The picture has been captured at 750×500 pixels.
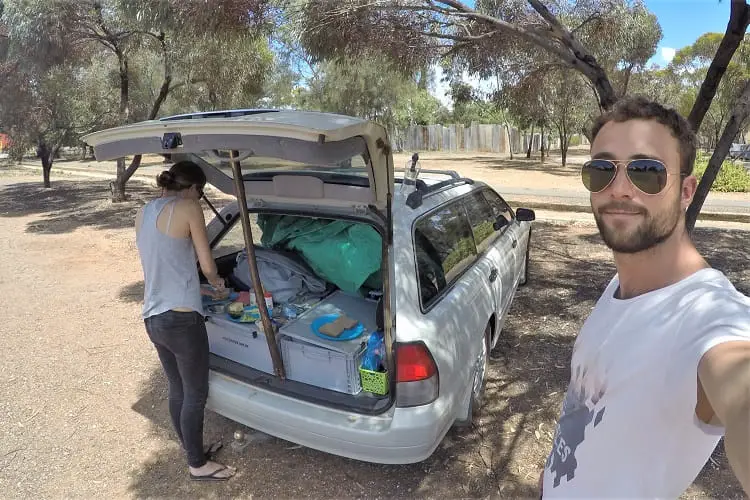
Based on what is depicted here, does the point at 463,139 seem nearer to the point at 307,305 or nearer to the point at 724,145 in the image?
the point at 724,145

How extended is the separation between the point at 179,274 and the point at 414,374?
1.32 metres

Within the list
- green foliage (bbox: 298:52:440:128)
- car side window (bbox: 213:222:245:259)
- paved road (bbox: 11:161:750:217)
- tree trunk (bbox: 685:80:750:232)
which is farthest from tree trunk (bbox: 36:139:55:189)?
tree trunk (bbox: 685:80:750:232)

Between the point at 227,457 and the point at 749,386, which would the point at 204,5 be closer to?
the point at 227,457

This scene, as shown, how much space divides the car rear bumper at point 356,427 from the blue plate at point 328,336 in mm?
403

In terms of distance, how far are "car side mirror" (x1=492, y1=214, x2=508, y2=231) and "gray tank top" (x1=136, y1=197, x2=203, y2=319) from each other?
271cm

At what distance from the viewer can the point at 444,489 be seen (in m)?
2.70

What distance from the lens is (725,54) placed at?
4.05 m

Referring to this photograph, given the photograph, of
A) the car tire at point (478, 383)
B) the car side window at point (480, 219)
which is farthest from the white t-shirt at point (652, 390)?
the car side window at point (480, 219)

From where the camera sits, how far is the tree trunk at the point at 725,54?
156 inches

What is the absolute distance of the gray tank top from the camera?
8.52 ft

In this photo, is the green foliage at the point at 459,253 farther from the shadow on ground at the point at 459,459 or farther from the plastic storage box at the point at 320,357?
the shadow on ground at the point at 459,459

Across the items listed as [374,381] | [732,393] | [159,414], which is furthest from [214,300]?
[732,393]

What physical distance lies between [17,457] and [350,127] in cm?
299

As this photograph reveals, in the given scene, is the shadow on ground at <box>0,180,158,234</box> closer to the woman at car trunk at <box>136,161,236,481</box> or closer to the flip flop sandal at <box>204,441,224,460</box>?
the flip flop sandal at <box>204,441,224,460</box>
